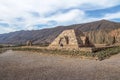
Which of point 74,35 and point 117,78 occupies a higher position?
point 74,35

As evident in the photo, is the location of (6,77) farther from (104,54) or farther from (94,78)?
(104,54)

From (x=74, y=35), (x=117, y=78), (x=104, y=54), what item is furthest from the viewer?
(x=74, y=35)

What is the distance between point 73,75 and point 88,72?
1.58 metres

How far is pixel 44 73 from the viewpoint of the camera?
18000 millimetres

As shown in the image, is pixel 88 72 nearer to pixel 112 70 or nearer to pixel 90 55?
pixel 112 70

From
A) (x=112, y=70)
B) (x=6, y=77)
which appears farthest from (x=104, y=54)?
(x=6, y=77)

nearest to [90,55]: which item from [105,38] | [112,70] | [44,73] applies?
[112,70]

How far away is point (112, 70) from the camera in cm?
1866

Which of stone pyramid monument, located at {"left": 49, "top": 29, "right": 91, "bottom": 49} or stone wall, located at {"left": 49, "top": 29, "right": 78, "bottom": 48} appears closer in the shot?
stone pyramid monument, located at {"left": 49, "top": 29, "right": 91, "bottom": 49}

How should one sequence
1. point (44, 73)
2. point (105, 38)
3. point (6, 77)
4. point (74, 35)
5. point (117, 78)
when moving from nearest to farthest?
point (117, 78)
point (6, 77)
point (44, 73)
point (74, 35)
point (105, 38)

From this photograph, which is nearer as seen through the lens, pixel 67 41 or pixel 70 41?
pixel 70 41

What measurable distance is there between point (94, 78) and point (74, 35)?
20.2 m

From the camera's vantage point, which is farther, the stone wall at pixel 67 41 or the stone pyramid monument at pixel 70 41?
the stone wall at pixel 67 41

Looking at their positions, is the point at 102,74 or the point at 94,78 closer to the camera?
the point at 94,78
